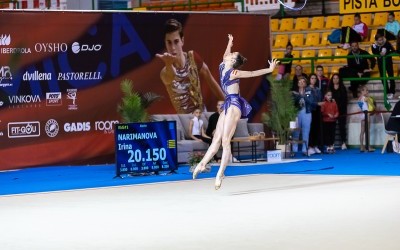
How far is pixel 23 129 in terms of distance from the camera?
22516 millimetres

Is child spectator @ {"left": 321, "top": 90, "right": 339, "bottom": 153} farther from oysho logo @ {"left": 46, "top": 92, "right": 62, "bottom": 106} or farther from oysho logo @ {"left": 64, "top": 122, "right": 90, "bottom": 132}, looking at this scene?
oysho logo @ {"left": 46, "top": 92, "right": 62, "bottom": 106}

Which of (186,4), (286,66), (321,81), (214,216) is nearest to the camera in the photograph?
(214,216)

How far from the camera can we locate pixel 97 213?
1376cm

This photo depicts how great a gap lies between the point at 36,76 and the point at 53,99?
0.67m

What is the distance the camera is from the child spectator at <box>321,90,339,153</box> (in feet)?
87.0

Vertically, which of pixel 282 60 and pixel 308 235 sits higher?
pixel 282 60

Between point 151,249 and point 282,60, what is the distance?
18.2 meters

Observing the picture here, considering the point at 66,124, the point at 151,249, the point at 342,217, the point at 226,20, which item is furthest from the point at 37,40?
the point at 151,249

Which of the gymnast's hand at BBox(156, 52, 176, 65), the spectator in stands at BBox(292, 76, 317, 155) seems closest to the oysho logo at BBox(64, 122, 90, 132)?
the gymnast's hand at BBox(156, 52, 176, 65)

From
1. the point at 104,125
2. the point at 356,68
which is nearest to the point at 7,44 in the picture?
the point at 104,125

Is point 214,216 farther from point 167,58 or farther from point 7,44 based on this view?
point 167,58

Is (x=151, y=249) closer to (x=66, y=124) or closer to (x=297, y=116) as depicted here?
(x=66, y=124)

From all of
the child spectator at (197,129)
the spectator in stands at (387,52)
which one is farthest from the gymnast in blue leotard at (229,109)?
the spectator in stands at (387,52)

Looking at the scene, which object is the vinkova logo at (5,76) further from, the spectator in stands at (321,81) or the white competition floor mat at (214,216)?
the spectator in stands at (321,81)
